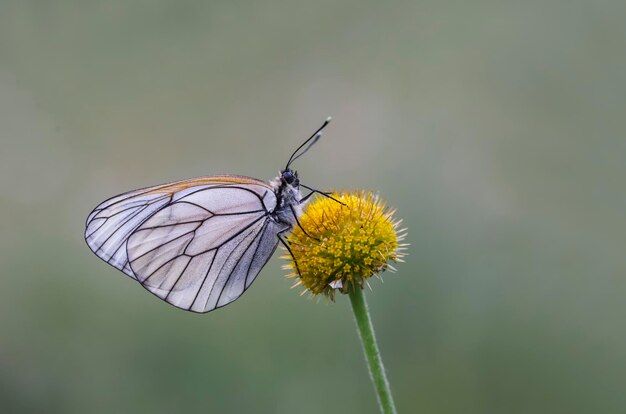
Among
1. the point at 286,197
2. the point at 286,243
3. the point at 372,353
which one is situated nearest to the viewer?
the point at 372,353

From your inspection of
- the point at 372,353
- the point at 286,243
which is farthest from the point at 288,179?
the point at 372,353

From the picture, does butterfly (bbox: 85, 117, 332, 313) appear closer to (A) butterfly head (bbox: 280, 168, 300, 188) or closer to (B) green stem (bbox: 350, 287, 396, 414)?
(A) butterfly head (bbox: 280, 168, 300, 188)

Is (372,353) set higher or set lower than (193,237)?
lower

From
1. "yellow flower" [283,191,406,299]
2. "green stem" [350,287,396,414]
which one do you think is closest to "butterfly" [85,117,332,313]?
"yellow flower" [283,191,406,299]

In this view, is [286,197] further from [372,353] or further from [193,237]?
[372,353]

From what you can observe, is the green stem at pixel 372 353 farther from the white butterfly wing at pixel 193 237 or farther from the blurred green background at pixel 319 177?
the blurred green background at pixel 319 177

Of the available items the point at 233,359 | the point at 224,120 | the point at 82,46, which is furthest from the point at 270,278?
the point at 82,46
